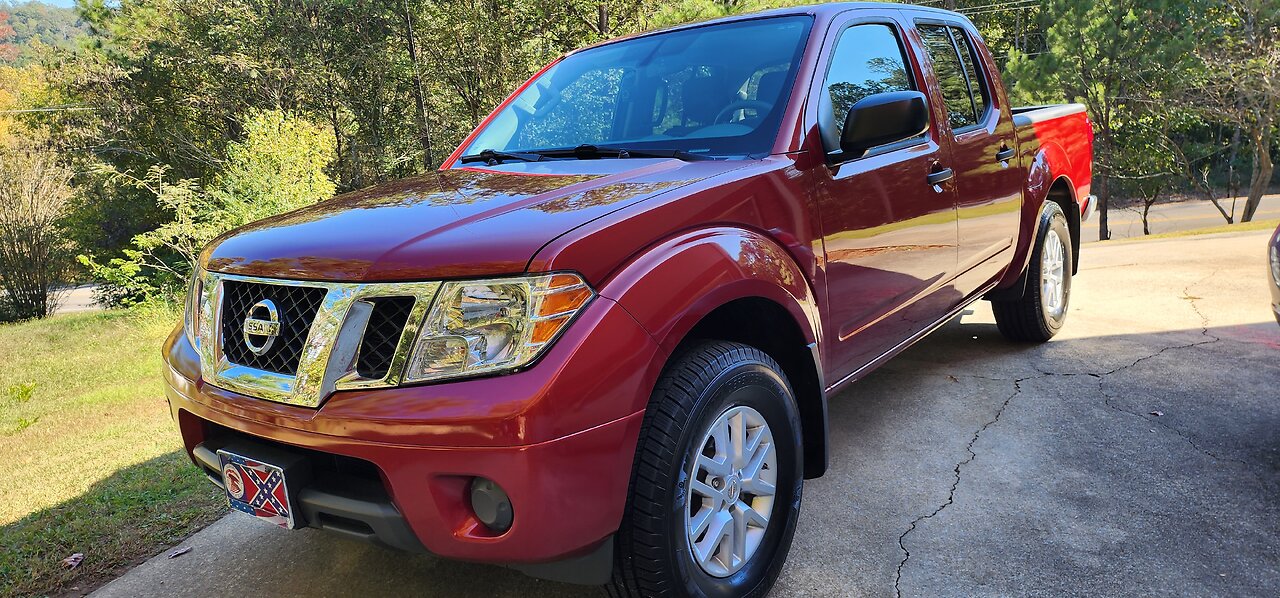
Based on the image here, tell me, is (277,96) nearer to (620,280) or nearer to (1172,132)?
(620,280)

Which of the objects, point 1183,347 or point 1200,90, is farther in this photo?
point 1200,90

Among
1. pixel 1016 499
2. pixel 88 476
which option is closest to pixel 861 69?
pixel 1016 499

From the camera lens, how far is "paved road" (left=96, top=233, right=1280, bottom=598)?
2.40 metres

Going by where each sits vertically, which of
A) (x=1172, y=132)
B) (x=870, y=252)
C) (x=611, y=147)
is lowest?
(x=1172, y=132)

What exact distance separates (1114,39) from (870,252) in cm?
2140

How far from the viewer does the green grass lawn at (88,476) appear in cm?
294

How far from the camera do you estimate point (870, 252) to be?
110 inches

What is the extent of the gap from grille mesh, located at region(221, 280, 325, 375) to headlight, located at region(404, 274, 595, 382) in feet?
1.08

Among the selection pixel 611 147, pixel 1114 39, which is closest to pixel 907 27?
pixel 611 147

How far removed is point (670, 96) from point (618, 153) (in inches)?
16.6

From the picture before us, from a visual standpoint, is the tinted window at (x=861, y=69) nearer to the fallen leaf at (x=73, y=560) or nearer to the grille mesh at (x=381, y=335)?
the grille mesh at (x=381, y=335)

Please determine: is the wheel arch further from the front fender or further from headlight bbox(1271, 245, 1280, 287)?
headlight bbox(1271, 245, 1280, 287)

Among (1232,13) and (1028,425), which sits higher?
(1232,13)

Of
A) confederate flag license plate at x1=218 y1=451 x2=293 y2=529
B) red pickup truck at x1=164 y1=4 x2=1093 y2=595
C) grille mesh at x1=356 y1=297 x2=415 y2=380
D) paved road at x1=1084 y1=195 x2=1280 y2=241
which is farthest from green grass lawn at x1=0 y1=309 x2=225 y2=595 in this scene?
paved road at x1=1084 y1=195 x2=1280 y2=241
